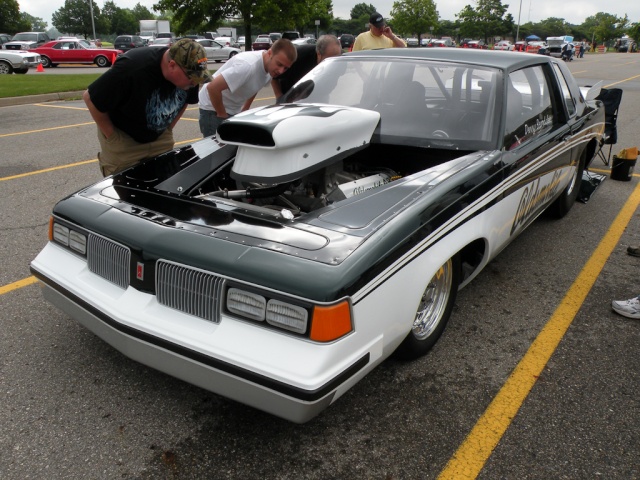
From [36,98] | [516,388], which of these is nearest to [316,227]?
[516,388]

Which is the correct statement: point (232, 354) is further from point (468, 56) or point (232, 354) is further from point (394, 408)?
point (468, 56)

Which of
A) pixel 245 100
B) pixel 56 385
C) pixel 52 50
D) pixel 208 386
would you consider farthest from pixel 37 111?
pixel 52 50

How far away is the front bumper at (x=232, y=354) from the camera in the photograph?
1991mm

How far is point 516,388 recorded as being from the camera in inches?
108

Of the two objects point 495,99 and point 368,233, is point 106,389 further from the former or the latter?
point 495,99

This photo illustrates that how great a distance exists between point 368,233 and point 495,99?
64.2 inches

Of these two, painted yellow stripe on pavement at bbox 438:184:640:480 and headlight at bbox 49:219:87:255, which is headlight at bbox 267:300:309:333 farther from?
headlight at bbox 49:219:87:255

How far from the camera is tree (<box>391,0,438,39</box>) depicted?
67.2 m

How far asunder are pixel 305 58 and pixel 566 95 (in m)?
2.27

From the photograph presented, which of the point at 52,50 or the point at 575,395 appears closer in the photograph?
the point at 575,395

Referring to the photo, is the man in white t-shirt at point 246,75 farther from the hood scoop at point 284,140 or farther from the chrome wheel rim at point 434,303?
the chrome wheel rim at point 434,303

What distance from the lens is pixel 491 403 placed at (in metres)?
2.63
